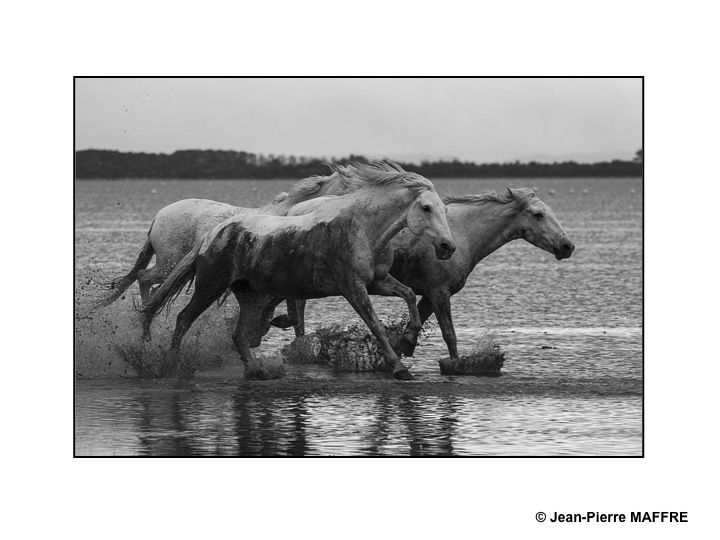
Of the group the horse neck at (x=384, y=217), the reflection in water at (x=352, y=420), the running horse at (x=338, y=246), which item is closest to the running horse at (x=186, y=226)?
the running horse at (x=338, y=246)

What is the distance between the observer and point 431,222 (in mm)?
14656

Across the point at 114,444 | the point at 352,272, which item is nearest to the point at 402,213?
the point at 352,272

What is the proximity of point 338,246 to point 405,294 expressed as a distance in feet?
2.64

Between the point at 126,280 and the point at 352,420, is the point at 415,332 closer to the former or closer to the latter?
the point at 352,420

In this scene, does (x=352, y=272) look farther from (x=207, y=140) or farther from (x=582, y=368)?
(x=207, y=140)

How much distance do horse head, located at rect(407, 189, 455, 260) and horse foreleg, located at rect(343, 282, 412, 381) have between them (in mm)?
778

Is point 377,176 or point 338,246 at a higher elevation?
point 377,176

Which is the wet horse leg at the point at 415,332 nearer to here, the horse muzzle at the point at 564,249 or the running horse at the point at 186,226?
the running horse at the point at 186,226

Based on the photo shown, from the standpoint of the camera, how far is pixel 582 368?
16.4 metres

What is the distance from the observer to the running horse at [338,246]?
14789 mm

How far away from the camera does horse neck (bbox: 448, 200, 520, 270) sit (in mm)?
16172

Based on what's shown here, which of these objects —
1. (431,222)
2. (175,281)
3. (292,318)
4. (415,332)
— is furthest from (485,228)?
(175,281)

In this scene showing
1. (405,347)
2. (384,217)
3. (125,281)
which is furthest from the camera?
(125,281)
